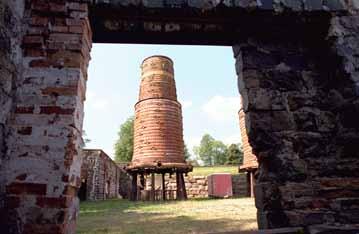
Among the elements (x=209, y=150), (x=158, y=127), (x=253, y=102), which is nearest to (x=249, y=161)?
(x=158, y=127)

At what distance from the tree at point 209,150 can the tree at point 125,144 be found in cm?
3359

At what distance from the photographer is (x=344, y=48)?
7.87 ft

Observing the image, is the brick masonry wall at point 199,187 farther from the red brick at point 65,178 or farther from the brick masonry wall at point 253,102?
the red brick at point 65,178

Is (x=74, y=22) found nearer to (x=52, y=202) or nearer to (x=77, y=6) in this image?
(x=77, y=6)

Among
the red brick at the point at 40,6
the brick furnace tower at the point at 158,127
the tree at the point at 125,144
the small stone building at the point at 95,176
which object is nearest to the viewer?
the red brick at the point at 40,6

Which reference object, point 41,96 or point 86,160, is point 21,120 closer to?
point 41,96

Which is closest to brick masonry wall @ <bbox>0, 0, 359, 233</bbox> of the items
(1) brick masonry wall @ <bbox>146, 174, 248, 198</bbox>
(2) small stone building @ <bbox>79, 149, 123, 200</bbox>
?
(2) small stone building @ <bbox>79, 149, 123, 200</bbox>

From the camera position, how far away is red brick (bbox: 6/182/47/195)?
180 cm

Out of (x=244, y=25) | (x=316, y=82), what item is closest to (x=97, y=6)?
(x=244, y=25)

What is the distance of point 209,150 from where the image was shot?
68.6 metres

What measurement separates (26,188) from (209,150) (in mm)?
67836

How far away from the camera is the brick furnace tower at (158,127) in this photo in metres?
11.1

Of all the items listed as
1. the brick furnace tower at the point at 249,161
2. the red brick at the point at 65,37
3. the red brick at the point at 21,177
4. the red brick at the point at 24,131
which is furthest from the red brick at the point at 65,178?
the brick furnace tower at the point at 249,161

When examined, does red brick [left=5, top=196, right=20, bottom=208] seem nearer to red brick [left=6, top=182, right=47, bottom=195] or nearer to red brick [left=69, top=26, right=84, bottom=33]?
red brick [left=6, top=182, right=47, bottom=195]
